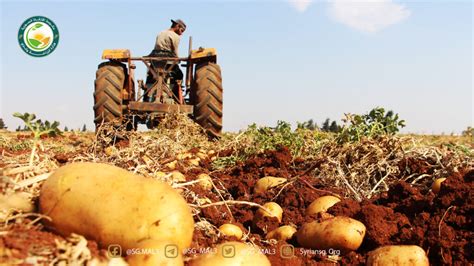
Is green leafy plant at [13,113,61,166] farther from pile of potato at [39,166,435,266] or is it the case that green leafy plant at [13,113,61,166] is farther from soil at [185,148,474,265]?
soil at [185,148,474,265]

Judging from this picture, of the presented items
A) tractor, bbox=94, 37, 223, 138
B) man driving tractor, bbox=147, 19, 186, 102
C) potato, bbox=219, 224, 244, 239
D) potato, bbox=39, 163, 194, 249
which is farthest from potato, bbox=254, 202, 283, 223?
man driving tractor, bbox=147, 19, 186, 102

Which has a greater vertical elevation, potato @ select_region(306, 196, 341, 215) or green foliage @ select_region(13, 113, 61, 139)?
green foliage @ select_region(13, 113, 61, 139)

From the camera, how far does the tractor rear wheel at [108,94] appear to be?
7863mm

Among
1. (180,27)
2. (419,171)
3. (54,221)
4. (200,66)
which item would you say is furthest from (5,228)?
(180,27)

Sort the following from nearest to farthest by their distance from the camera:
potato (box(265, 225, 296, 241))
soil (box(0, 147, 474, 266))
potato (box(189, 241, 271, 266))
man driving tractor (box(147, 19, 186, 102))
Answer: potato (box(189, 241, 271, 266)) → soil (box(0, 147, 474, 266)) → potato (box(265, 225, 296, 241)) → man driving tractor (box(147, 19, 186, 102))

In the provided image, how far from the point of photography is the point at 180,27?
9000 millimetres

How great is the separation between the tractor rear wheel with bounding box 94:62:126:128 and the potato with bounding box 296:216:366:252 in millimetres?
5585

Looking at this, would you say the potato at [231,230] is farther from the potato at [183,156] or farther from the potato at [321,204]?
the potato at [183,156]

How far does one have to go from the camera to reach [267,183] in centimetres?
390

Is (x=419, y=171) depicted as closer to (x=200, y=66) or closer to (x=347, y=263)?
(x=347, y=263)

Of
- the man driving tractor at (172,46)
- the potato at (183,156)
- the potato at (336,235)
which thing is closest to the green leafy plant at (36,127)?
the potato at (336,235)

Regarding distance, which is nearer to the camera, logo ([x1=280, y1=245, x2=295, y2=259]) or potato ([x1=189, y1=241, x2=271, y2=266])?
potato ([x1=189, y1=241, x2=271, y2=266])

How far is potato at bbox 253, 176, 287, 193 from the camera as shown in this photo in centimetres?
387

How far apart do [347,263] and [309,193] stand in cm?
102
